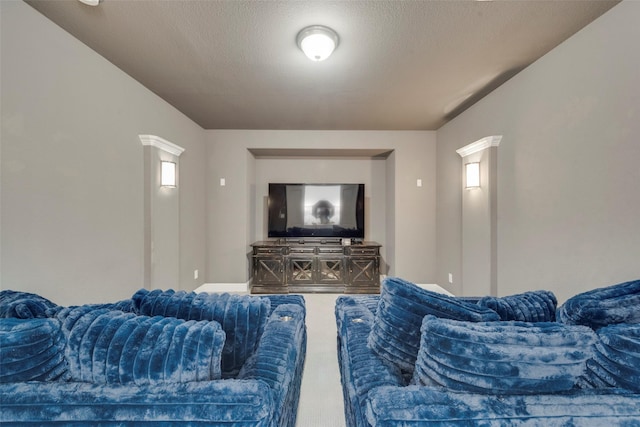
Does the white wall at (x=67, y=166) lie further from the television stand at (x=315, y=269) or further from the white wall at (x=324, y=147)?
the television stand at (x=315, y=269)

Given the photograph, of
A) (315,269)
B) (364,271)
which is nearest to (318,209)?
(315,269)

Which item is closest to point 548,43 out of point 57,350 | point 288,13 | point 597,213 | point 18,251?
point 597,213

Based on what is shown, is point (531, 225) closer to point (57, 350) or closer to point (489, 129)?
point (489, 129)

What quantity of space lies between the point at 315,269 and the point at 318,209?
988mm

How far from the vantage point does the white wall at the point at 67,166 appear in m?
1.58

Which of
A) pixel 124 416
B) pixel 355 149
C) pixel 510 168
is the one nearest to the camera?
pixel 124 416

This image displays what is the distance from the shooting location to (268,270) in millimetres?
3990

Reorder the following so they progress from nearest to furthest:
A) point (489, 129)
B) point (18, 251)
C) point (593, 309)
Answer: point (593, 309), point (18, 251), point (489, 129)

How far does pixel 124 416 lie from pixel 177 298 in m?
→ 0.46

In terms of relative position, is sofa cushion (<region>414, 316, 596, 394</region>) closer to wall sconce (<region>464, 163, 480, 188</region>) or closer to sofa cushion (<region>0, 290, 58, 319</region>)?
sofa cushion (<region>0, 290, 58, 319</region>)

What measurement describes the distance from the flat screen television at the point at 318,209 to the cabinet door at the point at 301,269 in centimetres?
53

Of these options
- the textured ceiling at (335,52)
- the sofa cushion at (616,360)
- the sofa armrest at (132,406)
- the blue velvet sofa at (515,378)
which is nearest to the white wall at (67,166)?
the textured ceiling at (335,52)

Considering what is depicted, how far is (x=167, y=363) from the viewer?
82 cm

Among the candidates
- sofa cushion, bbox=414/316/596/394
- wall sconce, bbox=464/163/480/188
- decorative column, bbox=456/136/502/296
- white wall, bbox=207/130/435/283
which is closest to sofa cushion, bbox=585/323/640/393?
sofa cushion, bbox=414/316/596/394
